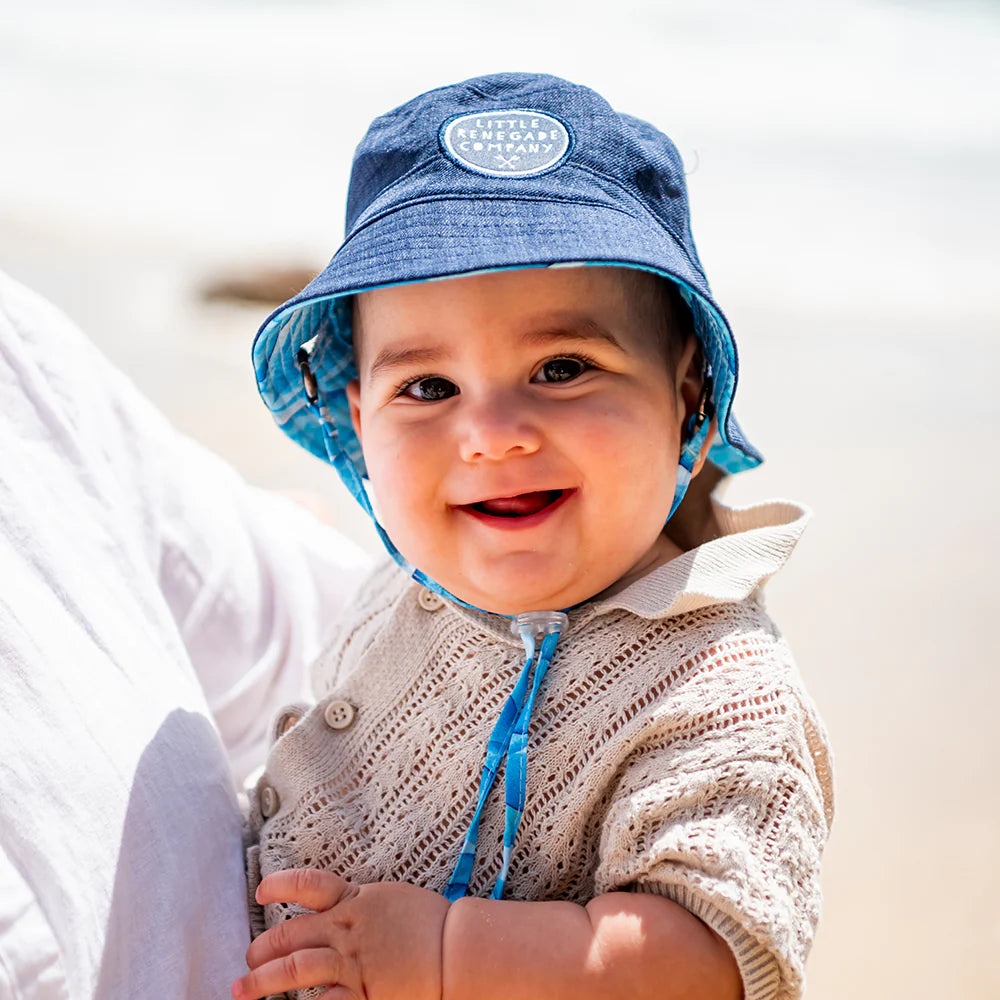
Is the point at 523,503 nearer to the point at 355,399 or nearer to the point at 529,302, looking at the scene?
the point at 529,302

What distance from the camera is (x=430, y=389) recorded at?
3.73ft

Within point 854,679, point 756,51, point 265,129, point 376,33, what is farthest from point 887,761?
point 376,33

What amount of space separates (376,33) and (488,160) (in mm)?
5121

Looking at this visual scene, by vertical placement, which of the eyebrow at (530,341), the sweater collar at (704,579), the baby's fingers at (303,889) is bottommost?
the baby's fingers at (303,889)

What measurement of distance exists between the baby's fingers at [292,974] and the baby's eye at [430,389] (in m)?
0.49

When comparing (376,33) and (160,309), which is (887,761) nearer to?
(160,309)

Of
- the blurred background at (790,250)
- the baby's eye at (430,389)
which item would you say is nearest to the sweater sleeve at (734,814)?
the baby's eye at (430,389)

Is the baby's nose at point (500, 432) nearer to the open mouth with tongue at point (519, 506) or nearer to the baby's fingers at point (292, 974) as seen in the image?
the open mouth with tongue at point (519, 506)

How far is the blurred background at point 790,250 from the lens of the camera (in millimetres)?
1809

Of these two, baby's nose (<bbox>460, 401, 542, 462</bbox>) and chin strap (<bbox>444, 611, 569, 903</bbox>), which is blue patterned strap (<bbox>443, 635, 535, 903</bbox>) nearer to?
chin strap (<bbox>444, 611, 569, 903</bbox>)

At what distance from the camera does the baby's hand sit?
0.98 m

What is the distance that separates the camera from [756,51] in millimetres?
5383

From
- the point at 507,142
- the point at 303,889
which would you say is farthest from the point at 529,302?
the point at 303,889

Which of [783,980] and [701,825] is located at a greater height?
[701,825]
